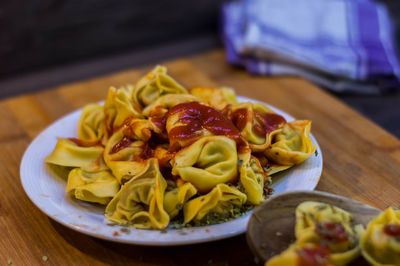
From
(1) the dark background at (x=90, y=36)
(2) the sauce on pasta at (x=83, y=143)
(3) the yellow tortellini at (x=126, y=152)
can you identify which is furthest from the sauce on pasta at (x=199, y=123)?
(1) the dark background at (x=90, y=36)

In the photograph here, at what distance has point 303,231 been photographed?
3.15ft

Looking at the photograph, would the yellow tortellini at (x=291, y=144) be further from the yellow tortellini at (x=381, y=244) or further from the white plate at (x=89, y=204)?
the yellow tortellini at (x=381, y=244)

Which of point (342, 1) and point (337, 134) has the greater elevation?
point (342, 1)

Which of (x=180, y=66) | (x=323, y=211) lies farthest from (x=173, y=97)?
(x=180, y=66)

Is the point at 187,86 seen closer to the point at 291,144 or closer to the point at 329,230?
the point at 291,144

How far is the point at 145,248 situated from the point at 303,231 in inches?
17.1

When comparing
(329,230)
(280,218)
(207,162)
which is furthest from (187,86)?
(329,230)

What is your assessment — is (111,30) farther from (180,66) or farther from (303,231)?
(303,231)

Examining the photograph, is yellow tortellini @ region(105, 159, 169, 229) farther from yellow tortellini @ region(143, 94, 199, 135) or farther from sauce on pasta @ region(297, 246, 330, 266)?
sauce on pasta @ region(297, 246, 330, 266)

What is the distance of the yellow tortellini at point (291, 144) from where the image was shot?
1.30 metres

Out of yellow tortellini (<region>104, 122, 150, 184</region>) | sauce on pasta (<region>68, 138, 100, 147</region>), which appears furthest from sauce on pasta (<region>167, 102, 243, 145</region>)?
sauce on pasta (<region>68, 138, 100, 147</region>)

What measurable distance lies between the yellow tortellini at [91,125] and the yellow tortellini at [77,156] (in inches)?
3.4

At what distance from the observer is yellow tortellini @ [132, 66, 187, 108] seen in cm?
153

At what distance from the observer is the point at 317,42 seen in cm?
241
